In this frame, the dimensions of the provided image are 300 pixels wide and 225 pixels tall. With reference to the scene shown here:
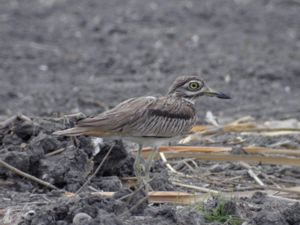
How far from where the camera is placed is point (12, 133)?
825cm

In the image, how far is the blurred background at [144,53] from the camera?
520 inches

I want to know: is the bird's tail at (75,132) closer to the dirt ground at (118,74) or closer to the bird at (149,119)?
the bird at (149,119)

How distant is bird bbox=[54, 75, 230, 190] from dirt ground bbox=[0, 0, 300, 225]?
406 mm

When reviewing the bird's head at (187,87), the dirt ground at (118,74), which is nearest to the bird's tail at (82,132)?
the dirt ground at (118,74)

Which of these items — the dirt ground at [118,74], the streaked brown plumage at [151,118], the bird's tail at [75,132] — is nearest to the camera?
the dirt ground at [118,74]

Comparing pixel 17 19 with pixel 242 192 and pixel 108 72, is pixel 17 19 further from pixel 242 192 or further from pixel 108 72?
pixel 242 192

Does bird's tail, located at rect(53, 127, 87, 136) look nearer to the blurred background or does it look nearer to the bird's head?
the bird's head

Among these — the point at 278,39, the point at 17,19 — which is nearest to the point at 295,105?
the point at 278,39

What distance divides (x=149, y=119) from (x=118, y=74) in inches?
279

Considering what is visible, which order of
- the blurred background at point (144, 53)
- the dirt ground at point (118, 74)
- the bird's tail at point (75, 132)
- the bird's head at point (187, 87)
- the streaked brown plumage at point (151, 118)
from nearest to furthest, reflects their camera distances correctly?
1. the dirt ground at point (118, 74)
2. the bird's tail at point (75, 132)
3. the streaked brown plumage at point (151, 118)
4. the bird's head at point (187, 87)
5. the blurred background at point (144, 53)

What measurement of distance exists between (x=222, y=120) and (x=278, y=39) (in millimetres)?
5509

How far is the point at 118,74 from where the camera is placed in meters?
14.7

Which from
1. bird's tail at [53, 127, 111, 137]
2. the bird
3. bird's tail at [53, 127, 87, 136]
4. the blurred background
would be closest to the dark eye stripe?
the bird

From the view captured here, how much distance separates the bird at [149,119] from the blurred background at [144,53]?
3624 millimetres
